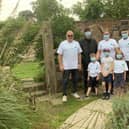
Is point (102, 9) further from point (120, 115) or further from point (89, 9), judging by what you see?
point (120, 115)

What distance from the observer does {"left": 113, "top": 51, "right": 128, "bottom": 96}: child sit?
919 centimetres

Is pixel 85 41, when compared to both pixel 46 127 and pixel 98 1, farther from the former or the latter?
pixel 98 1

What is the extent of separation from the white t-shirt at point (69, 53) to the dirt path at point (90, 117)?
1.15m

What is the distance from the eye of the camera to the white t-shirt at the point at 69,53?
931 cm

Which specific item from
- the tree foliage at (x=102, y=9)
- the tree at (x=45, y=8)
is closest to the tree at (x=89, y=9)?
the tree foliage at (x=102, y=9)

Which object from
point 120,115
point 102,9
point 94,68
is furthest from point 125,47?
point 102,9

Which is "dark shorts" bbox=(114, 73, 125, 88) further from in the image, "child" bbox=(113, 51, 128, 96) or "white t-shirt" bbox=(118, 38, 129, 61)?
"white t-shirt" bbox=(118, 38, 129, 61)

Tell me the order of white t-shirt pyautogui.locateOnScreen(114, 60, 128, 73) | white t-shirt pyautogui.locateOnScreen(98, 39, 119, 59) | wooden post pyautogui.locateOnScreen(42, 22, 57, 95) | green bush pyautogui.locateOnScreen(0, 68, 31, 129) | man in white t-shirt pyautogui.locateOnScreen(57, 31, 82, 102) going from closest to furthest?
green bush pyautogui.locateOnScreen(0, 68, 31, 129)
white t-shirt pyautogui.locateOnScreen(114, 60, 128, 73)
man in white t-shirt pyautogui.locateOnScreen(57, 31, 82, 102)
white t-shirt pyautogui.locateOnScreen(98, 39, 119, 59)
wooden post pyautogui.locateOnScreen(42, 22, 57, 95)

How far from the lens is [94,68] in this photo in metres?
9.31

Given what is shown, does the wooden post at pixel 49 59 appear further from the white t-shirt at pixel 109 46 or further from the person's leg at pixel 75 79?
the white t-shirt at pixel 109 46

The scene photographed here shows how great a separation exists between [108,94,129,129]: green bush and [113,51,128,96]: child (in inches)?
116

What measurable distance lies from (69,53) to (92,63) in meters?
Result: 0.57

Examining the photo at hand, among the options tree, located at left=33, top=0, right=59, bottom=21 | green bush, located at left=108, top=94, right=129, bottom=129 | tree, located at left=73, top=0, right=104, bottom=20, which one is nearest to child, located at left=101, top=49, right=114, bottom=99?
tree, located at left=33, top=0, right=59, bottom=21

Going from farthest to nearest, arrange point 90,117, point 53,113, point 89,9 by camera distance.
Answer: point 89,9 → point 53,113 → point 90,117
